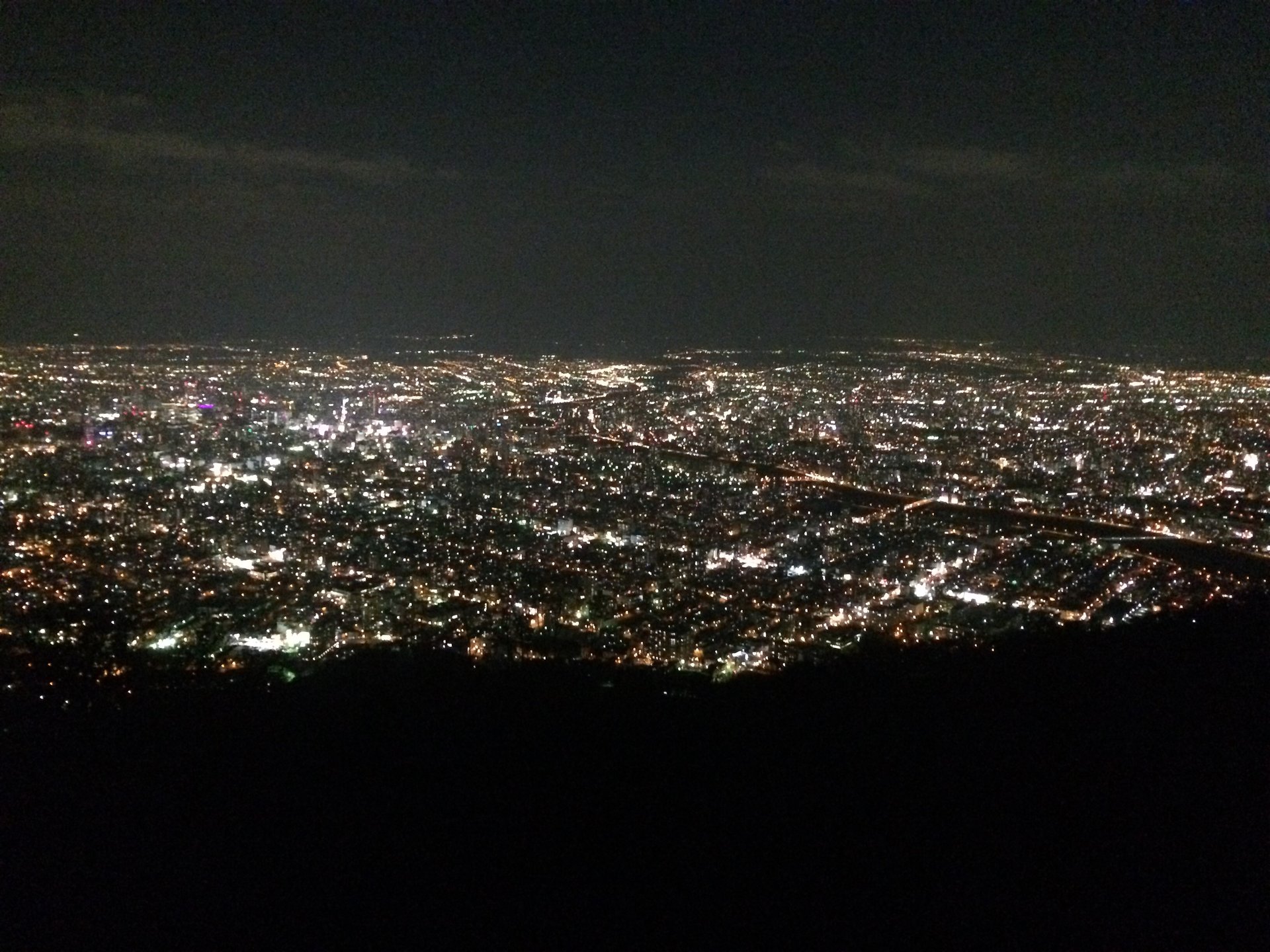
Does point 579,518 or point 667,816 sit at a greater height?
point 667,816

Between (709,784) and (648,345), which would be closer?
(709,784)

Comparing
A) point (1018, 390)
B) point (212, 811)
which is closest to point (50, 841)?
point (212, 811)

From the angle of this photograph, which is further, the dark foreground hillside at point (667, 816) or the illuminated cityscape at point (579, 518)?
the illuminated cityscape at point (579, 518)

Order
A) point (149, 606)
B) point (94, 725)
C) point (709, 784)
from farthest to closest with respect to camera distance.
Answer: point (149, 606)
point (94, 725)
point (709, 784)

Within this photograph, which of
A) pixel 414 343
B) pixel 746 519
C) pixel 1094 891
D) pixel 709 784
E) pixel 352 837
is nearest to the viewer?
pixel 1094 891

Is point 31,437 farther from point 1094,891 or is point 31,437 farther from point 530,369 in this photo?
point 530,369
